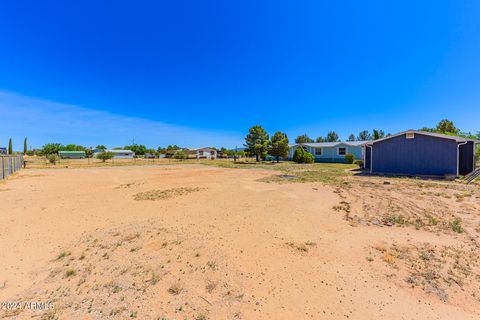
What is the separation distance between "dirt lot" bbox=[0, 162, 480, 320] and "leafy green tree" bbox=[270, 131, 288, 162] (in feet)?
86.4

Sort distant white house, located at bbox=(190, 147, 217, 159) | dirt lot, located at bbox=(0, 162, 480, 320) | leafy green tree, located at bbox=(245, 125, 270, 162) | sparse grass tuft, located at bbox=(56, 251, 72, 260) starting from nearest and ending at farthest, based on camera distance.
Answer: dirt lot, located at bbox=(0, 162, 480, 320) → sparse grass tuft, located at bbox=(56, 251, 72, 260) → leafy green tree, located at bbox=(245, 125, 270, 162) → distant white house, located at bbox=(190, 147, 217, 159)

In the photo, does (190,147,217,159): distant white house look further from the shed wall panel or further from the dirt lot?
the dirt lot

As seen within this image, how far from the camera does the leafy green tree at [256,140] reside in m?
35.8

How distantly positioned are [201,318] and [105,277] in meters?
1.90

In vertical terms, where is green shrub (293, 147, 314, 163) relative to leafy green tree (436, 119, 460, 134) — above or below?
below

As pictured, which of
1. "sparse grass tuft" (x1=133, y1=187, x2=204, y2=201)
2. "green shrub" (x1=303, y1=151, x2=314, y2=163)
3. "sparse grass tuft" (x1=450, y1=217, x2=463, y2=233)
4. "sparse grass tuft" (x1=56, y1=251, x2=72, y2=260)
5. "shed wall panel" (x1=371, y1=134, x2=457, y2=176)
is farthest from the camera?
"green shrub" (x1=303, y1=151, x2=314, y2=163)

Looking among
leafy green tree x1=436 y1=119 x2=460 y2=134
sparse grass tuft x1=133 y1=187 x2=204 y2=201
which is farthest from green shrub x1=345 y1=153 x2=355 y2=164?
sparse grass tuft x1=133 y1=187 x2=204 y2=201

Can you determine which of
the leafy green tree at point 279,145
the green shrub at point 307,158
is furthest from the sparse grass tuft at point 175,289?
the leafy green tree at point 279,145

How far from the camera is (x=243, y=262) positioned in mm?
3744

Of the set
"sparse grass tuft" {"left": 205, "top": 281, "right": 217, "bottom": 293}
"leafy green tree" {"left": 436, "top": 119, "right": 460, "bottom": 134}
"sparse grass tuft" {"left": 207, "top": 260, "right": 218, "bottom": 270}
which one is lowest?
"sparse grass tuft" {"left": 205, "top": 281, "right": 217, "bottom": 293}

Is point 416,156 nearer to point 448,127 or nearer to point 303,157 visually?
→ point 303,157

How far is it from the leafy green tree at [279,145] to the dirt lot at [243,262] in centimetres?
2634

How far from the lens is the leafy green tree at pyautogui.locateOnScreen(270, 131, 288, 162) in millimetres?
33438

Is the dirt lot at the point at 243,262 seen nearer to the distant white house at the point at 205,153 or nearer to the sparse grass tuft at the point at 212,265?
the sparse grass tuft at the point at 212,265
